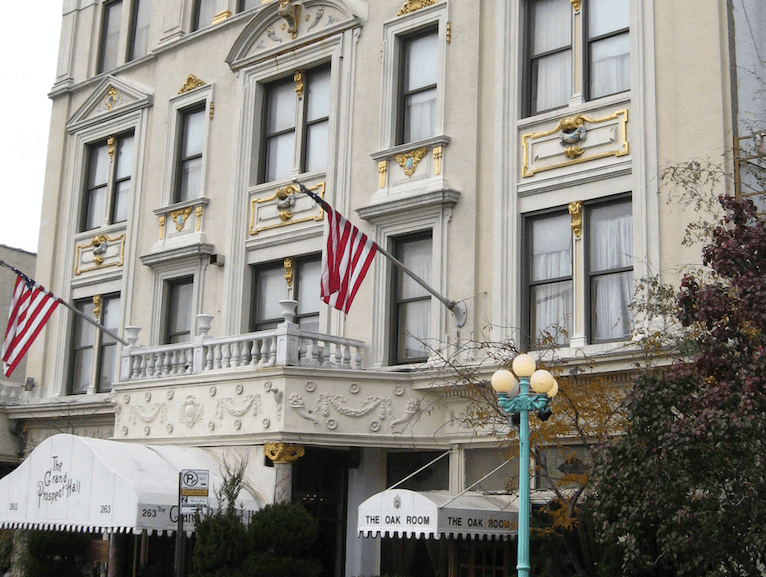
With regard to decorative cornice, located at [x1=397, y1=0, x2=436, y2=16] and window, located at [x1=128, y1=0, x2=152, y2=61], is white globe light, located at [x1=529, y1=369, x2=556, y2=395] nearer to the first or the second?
decorative cornice, located at [x1=397, y1=0, x2=436, y2=16]

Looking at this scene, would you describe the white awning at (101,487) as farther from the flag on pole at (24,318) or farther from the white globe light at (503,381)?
the white globe light at (503,381)

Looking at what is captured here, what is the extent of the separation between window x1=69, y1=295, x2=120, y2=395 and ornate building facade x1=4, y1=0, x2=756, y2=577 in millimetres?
113

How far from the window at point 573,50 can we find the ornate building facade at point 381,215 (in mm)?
42

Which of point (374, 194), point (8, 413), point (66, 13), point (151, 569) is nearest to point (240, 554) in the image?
point (151, 569)

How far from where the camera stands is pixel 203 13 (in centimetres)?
2686

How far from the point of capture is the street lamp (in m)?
13.5

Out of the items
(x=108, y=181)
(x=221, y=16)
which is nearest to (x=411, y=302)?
(x=221, y=16)

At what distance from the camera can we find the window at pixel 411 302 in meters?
20.5

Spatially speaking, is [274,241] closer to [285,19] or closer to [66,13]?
[285,19]

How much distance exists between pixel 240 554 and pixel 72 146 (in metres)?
15.1

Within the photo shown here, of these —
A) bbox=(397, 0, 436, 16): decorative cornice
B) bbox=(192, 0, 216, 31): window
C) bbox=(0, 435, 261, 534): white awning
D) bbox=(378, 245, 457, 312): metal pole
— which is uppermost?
bbox=(192, 0, 216, 31): window

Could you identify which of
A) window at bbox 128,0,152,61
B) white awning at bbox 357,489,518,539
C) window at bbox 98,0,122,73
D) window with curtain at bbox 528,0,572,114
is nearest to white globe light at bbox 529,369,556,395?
white awning at bbox 357,489,518,539

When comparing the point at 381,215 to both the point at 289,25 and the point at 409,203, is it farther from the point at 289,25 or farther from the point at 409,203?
the point at 289,25

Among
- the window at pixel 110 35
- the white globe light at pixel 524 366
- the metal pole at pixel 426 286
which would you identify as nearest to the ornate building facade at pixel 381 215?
the metal pole at pixel 426 286
